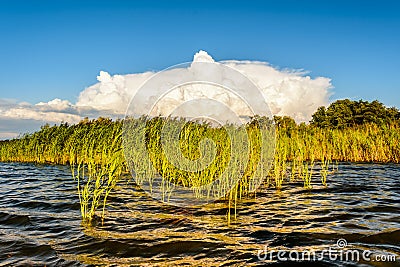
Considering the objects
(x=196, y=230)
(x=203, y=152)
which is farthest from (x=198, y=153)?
(x=196, y=230)

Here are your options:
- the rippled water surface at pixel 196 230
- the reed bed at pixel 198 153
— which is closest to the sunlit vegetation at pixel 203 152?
the reed bed at pixel 198 153

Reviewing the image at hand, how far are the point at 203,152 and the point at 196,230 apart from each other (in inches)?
164

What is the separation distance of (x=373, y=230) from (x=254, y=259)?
2.05 metres

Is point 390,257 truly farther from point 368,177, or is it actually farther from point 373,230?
point 368,177

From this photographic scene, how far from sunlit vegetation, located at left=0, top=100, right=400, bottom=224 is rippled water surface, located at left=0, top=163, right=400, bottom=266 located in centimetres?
49

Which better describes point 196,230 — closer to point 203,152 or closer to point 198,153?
point 203,152

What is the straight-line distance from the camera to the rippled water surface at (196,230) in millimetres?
4086

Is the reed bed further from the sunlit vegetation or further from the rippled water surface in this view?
the rippled water surface

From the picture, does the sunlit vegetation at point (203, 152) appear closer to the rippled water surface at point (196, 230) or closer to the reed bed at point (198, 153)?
the reed bed at point (198, 153)

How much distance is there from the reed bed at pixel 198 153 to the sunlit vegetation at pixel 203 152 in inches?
0.7

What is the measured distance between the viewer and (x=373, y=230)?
4848mm

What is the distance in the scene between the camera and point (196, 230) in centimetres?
505

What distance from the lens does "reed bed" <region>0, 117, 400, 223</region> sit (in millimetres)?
6781

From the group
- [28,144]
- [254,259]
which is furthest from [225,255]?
[28,144]
